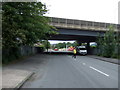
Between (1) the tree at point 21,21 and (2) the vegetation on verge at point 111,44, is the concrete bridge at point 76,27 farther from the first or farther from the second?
(1) the tree at point 21,21

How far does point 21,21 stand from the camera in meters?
16.8

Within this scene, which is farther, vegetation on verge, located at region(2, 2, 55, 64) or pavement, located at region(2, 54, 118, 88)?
vegetation on verge, located at region(2, 2, 55, 64)

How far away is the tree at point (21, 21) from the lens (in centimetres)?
1504

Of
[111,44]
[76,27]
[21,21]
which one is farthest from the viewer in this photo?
[76,27]

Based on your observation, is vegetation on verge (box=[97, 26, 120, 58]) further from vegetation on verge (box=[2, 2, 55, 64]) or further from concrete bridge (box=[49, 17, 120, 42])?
vegetation on verge (box=[2, 2, 55, 64])

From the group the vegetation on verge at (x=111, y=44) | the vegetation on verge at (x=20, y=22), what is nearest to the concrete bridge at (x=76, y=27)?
the vegetation on verge at (x=111, y=44)

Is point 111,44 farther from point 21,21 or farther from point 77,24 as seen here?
point 21,21

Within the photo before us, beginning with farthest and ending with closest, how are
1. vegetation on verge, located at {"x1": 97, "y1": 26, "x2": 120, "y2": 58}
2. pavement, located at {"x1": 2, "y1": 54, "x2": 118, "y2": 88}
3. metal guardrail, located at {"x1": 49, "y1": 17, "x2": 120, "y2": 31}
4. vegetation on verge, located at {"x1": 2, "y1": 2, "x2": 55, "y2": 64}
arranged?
metal guardrail, located at {"x1": 49, "y1": 17, "x2": 120, "y2": 31} → vegetation on verge, located at {"x1": 97, "y1": 26, "x2": 120, "y2": 58} → vegetation on verge, located at {"x1": 2, "y1": 2, "x2": 55, "y2": 64} → pavement, located at {"x1": 2, "y1": 54, "x2": 118, "y2": 88}

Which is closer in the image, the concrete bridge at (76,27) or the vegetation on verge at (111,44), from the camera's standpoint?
the vegetation on verge at (111,44)

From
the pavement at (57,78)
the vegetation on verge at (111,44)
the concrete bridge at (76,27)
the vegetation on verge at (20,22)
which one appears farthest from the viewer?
the concrete bridge at (76,27)

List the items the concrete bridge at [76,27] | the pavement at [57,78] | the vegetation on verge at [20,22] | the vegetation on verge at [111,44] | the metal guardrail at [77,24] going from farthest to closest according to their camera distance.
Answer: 1. the concrete bridge at [76,27]
2. the metal guardrail at [77,24]
3. the vegetation on verge at [111,44]
4. the vegetation on verge at [20,22]
5. the pavement at [57,78]

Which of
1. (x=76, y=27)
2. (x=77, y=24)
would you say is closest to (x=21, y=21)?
(x=76, y=27)

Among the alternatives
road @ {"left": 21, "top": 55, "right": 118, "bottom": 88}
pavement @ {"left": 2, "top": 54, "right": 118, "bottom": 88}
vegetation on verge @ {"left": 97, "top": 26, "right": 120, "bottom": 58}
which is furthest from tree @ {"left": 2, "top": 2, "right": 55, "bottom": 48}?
vegetation on verge @ {"left": 97, "top": 26, "right": 120, "bottom": 58}

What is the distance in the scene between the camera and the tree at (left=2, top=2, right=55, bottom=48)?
15.0 m
